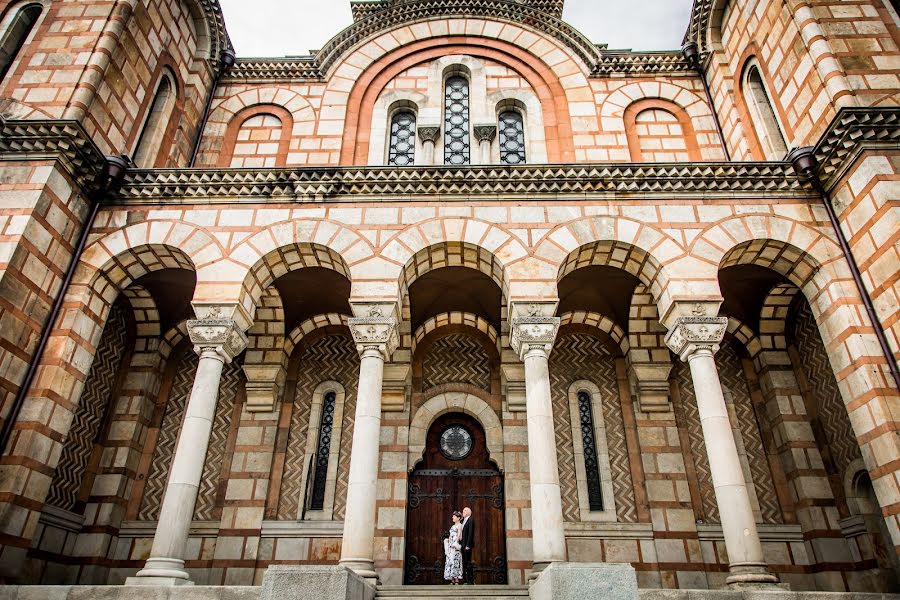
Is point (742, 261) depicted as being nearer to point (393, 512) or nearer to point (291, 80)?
point (393, 512)

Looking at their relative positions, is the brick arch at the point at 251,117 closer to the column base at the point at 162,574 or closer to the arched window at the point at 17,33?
the arched window at the point at 17,33

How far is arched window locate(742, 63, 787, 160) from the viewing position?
35.5 ft

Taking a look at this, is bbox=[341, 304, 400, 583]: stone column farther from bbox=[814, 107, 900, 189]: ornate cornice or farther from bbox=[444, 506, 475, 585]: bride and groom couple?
bbox=[814, 107, 900, 189]: ornate cornice

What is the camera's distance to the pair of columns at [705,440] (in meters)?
7.31

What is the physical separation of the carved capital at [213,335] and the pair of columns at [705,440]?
4.21 meters

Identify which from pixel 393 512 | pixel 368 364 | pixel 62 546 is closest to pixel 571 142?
pixel 368 364

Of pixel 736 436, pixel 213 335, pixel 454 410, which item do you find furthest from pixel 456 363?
pixel 736 436

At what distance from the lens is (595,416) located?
11570mm

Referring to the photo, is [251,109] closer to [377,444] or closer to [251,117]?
[251,117]

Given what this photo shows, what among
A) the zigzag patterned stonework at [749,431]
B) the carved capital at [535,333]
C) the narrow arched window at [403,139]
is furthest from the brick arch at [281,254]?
the zigzag patterned stonework at [749,431]

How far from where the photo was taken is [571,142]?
479 inches

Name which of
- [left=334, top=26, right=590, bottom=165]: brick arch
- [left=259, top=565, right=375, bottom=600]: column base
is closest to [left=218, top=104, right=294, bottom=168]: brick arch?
[left=334, top=26, right=590, bottom=165]: brick arch

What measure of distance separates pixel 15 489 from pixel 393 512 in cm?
561

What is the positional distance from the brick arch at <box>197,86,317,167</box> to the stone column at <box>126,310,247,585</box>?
15.9ft
